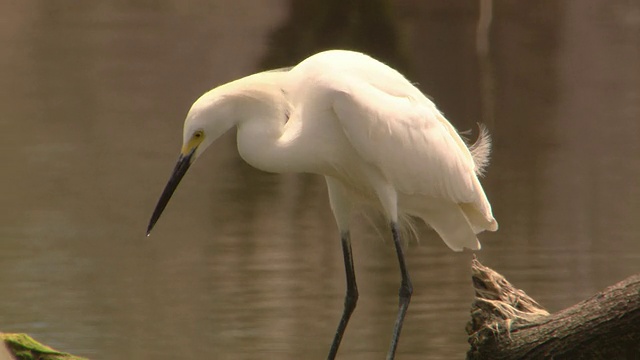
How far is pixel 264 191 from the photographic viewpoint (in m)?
10.1

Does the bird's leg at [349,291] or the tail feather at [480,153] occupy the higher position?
the tail feather at [480,153]

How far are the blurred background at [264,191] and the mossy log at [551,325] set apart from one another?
1.41 meters

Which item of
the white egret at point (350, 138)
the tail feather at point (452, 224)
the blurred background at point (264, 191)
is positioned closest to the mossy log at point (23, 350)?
the white egret at point (350, 138)

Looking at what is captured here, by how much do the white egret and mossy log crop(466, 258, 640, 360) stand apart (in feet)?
1.79

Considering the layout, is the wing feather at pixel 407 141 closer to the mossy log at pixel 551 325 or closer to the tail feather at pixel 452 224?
the tail feather at pixel 452 224

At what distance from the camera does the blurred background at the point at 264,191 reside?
6.93 metres

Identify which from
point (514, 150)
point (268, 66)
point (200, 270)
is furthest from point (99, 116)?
point (200, 270)

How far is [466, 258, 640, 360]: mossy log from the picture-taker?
433 cm

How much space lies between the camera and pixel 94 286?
7.59 m

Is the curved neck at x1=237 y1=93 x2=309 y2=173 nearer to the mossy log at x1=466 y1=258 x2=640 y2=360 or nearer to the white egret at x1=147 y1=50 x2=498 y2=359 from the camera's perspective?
the white egret at x1=147 y1=50 x2=498 y2=359

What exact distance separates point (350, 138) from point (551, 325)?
1063 millimetres

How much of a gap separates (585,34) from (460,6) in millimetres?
2264

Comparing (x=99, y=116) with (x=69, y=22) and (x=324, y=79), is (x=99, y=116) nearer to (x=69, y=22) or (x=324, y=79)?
(x=69, y=22)

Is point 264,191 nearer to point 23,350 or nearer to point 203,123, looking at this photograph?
point 203,123
